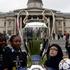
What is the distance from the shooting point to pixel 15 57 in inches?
241

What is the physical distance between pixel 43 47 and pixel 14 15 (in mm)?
74417

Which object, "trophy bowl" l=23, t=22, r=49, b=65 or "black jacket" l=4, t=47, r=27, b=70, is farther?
"trophy bowl" l=23, t=22, r=49, b=65

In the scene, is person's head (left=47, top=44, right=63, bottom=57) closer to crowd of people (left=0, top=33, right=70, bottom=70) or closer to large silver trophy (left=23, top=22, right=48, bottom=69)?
crowd of people (left=0, top=33, right=70, bottom=70)

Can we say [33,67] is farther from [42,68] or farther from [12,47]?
[12,47]

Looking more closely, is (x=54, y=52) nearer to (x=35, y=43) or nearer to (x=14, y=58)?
(x=35, y=43)

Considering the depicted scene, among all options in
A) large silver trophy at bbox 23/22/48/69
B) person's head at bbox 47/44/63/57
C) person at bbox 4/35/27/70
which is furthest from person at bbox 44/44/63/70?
person at bbox 4/35/27/70

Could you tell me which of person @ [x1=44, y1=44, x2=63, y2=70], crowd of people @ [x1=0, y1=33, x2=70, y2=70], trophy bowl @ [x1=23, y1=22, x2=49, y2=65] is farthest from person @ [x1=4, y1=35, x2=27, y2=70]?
person @ [x1=44, y1=44, x2=63, y2=70]

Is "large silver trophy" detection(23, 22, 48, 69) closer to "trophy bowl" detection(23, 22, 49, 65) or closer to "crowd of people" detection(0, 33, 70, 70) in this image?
"trophy bowl" detection(23, 22, 49, 65)

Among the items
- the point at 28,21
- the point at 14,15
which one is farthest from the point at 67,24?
the point at 28,21

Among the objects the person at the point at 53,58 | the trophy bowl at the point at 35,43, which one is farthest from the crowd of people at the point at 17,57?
the trophy bowl at the point at 35,43

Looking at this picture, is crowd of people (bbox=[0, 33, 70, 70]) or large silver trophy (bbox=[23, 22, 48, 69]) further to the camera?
large silver trophy (bbox=[23, 22, 48, 69])

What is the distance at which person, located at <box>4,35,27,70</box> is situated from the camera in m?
6.01

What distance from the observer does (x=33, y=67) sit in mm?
5566

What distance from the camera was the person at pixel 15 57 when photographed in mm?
6012
